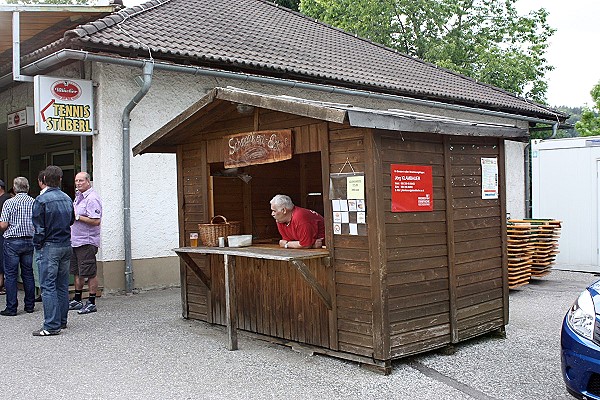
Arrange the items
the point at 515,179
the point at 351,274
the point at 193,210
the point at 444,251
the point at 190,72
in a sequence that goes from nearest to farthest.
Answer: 1. the point at 351,274
2. the point at 444,251
3. the point at 193,210
4. the point at 190,72
5. the point at 515,179

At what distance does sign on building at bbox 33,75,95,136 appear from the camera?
10008mm

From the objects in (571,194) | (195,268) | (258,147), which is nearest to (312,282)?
(258,147)

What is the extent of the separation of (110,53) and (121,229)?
275 centimetres

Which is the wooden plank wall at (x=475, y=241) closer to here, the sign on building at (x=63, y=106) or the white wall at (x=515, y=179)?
the sign on building at (x=63, y=106)

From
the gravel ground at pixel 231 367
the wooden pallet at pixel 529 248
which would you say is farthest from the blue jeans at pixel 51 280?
the wooden pallet at pixel 529 248

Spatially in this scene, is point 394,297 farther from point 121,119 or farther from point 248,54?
point 248,54

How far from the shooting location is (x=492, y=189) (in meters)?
7.18

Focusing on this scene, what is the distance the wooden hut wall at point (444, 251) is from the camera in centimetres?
599

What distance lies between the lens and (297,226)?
684cm

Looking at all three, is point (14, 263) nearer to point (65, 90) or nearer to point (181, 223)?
point (181, 223)

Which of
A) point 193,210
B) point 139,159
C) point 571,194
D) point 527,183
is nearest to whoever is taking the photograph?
point 193,210

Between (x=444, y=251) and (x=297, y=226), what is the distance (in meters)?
1.49

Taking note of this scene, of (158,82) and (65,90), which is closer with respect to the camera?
(65,90)

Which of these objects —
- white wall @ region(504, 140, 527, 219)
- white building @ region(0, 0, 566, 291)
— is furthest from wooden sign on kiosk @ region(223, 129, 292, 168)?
white wall @ region(504, 140, 527, 219)
